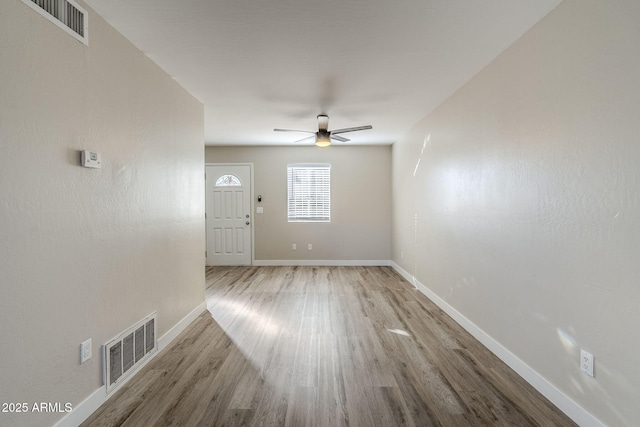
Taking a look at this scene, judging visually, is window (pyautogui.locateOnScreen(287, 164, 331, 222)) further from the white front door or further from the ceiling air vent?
the ceiling air vent

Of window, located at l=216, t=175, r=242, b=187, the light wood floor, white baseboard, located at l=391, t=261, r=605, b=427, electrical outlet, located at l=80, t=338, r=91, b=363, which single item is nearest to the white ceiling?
electrical outlet, located at l=80, t=338, r=91, b=363

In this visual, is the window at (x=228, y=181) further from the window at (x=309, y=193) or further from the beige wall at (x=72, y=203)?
the beige wall at (x=72, y=203)

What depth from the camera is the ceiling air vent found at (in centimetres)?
166

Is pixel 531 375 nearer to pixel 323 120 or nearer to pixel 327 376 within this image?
pixel 327 376

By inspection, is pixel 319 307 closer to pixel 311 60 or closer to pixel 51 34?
pixel 311 60

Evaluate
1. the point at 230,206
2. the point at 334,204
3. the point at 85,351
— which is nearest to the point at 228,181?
the point at 230,206

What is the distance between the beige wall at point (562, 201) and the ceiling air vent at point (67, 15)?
2899 millimetres

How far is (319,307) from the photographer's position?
402cm

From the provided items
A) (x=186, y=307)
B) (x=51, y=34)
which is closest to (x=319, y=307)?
(x=186, y=307)

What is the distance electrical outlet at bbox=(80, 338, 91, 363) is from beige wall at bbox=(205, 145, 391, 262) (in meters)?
4.82

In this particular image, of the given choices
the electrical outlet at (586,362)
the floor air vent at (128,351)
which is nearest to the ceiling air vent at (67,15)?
the floor air vent at (128,351)

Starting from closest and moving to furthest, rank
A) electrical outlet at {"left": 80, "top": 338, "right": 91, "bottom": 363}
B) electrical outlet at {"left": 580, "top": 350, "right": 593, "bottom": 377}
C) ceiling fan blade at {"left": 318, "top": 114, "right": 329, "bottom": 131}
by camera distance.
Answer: electrical outlet at {"left": 580, "top": 350, "right": 593, "bottom": 377} → electrical outlet at {"left": 80, "top": 338, "right": 91, "bottom": 363} → ceiling fan blade at {"left": 318, "top": 114, "right": 329, "bottom": 131}

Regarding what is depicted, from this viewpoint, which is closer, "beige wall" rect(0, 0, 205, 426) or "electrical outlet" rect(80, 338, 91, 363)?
"beige wall" rect(0, 0, 205, 426)

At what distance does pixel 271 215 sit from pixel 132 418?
500 centimetres
